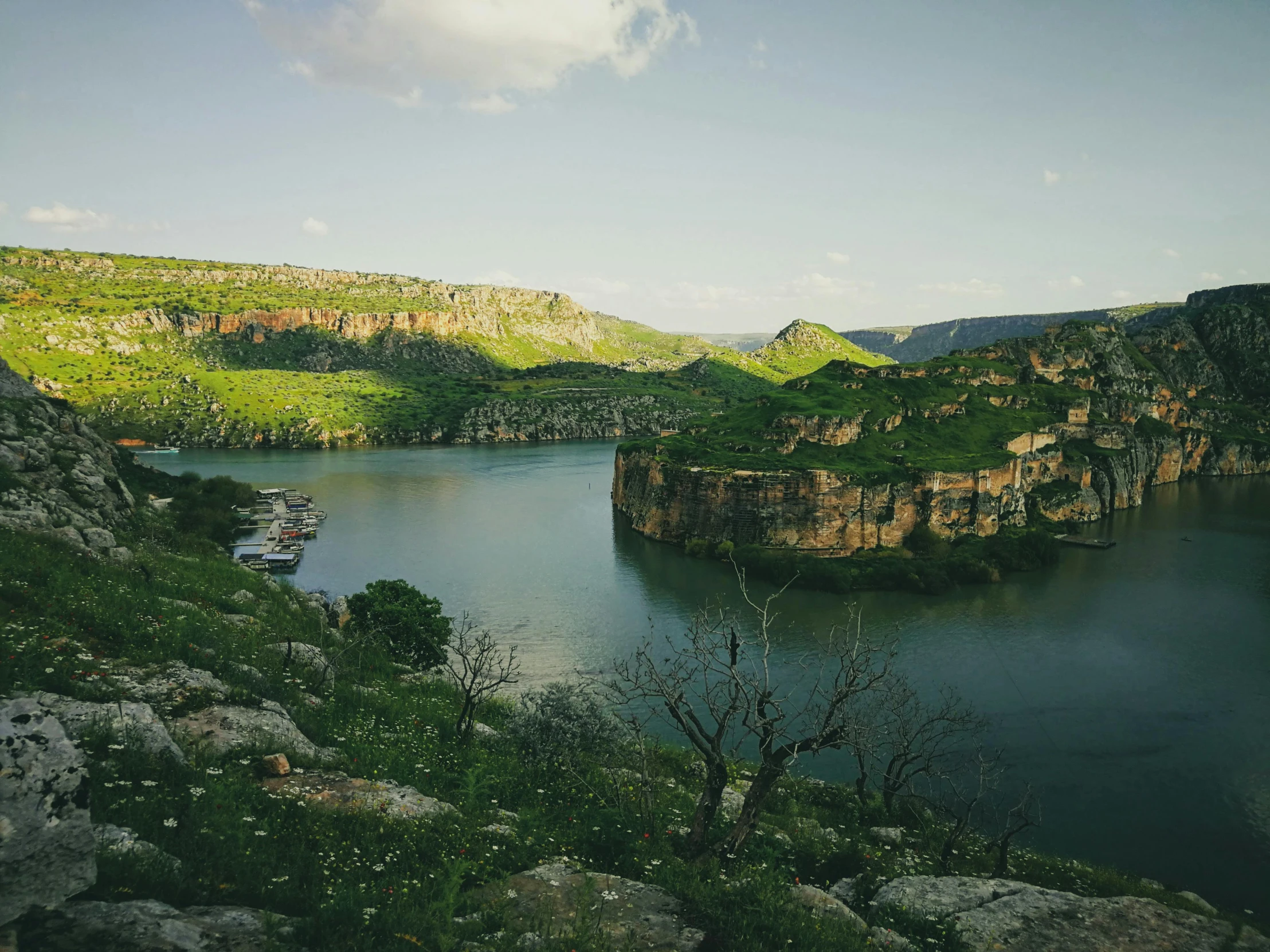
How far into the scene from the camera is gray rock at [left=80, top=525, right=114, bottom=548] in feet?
79.7

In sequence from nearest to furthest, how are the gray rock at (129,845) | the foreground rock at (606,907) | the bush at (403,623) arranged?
the gray rock at (129,845), the foreground rock at (606,907), the bush at (403,623)

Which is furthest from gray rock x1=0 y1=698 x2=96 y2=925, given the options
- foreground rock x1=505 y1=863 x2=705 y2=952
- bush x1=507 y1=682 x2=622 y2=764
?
bush x1=507 y1=682 x2=622 y2=764

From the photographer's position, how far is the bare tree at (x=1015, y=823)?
1872 centimetres

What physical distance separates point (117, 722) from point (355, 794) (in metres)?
3.61

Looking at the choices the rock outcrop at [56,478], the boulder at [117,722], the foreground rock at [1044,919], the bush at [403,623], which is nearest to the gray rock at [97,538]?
the rock outcrop at [56,478]

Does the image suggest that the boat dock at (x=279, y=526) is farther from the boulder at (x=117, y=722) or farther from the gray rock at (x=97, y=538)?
the boulder at (x=117, y=722)

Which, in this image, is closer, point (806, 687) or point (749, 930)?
point (749, 930)

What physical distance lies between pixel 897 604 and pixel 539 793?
49638mm

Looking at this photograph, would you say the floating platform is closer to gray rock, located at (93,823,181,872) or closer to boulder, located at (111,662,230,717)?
boulder, located at (111,662,230,717)

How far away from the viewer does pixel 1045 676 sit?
44.0 meters

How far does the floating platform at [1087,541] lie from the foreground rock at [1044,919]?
72.3 meters

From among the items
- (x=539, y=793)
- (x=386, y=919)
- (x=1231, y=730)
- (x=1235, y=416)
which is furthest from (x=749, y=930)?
(x=1235, y=416)

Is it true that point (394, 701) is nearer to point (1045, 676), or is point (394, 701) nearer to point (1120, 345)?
point (1045, 676)

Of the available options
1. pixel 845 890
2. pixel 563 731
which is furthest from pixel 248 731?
pixel 845 890
